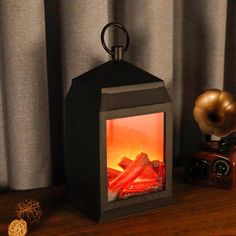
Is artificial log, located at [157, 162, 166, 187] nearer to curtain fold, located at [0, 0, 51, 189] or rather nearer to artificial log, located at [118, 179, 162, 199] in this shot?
artificial log, located at [118, 179, 162, 199]

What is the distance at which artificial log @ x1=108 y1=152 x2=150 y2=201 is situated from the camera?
3.43 feet

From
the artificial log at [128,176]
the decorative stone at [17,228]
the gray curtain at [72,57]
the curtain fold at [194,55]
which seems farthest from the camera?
the curtain fold at [194,55]

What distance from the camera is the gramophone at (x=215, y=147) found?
1204mm

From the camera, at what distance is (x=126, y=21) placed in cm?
126

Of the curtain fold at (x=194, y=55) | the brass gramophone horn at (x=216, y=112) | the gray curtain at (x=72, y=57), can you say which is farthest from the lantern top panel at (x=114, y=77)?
the curtain fold at (x=194, y=55)

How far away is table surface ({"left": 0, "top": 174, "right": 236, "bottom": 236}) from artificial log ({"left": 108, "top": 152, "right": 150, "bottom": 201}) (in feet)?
0.21

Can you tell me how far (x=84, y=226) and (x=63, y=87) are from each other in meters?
0.37

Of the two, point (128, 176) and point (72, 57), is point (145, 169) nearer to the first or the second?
point (128, 176)

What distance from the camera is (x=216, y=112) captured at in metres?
1.27

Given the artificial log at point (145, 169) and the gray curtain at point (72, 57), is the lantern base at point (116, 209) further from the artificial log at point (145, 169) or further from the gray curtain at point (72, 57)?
the gray curtain at point (72, 57)

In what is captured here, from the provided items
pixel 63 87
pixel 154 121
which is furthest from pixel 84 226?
pixel 63 87

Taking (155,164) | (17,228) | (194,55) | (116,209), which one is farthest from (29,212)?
(194,55)

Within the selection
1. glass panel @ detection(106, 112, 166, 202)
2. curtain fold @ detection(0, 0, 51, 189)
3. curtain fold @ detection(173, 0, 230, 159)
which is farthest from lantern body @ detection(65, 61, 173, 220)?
curtain fold @ detection(173, 0, 230, 159)

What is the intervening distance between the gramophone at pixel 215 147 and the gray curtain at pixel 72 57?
0.41 ft
